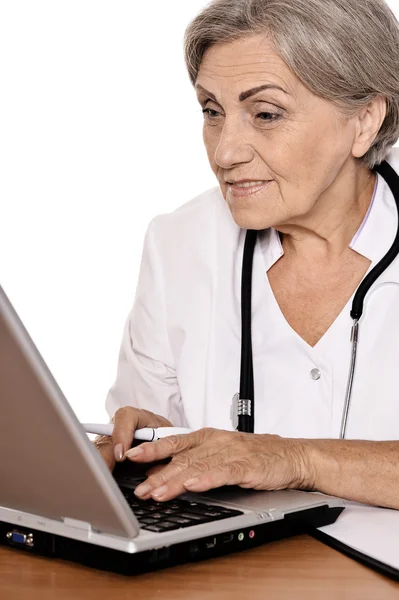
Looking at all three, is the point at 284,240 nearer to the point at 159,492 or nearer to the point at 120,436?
the point at 120,436

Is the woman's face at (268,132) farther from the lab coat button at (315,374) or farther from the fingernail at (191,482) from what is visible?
the fingernail at (191,482)

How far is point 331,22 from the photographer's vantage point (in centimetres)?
157

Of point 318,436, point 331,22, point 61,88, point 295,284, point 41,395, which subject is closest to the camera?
point 41,395

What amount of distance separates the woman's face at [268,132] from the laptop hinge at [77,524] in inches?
32.0

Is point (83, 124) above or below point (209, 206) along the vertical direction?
above

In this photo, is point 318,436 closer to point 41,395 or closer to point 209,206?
point 209,206

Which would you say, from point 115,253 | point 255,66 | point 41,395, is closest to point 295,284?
point 255,66

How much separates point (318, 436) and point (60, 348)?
7.47ft

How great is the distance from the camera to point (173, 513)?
1013 millimetres

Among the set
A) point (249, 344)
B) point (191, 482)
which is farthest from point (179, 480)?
point (249, 344)

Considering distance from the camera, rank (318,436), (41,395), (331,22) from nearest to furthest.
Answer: (41,395)
(331,22)
(318,436)

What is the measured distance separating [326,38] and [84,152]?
2.31 metres

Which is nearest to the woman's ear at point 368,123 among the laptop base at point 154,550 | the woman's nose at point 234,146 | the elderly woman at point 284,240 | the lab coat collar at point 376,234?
the elderly woman at point 284,240

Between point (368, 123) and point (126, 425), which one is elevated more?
point (368, 123)
